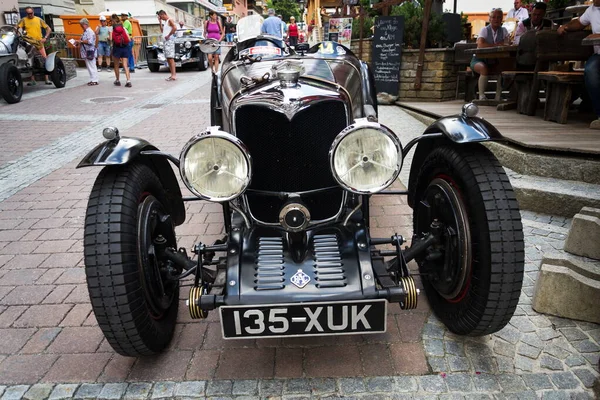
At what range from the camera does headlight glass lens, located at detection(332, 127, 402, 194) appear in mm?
1934

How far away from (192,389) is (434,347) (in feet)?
3.87

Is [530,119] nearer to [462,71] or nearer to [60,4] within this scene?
[462,71]

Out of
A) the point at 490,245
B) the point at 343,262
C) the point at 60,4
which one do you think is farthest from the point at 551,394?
the point at 60,4

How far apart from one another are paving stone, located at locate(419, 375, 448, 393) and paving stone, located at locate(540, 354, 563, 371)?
51 cm

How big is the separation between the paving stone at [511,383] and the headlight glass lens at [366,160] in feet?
3.35

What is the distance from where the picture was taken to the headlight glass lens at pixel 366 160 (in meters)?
1.93

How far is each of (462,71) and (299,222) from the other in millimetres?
7116

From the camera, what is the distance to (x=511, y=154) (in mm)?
4133

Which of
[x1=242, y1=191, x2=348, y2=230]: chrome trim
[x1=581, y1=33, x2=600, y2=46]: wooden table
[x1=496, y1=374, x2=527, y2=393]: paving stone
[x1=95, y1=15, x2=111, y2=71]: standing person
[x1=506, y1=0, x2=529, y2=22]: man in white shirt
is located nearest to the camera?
[x1=496, y1=374, x2=527, y2=393]: paving stone

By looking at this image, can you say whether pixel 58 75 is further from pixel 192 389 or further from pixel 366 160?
pixel 366 160

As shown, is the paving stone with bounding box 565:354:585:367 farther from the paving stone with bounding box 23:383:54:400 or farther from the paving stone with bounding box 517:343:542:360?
the paving stone with bounding box 23:383:54:400

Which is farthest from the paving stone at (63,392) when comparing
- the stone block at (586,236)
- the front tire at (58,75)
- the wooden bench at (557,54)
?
the front tire at (58,75)

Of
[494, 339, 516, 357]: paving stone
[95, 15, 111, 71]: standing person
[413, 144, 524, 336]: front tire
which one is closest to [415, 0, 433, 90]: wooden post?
[413, 144, 524, 336]: front tire

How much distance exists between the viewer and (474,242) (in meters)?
2.06
